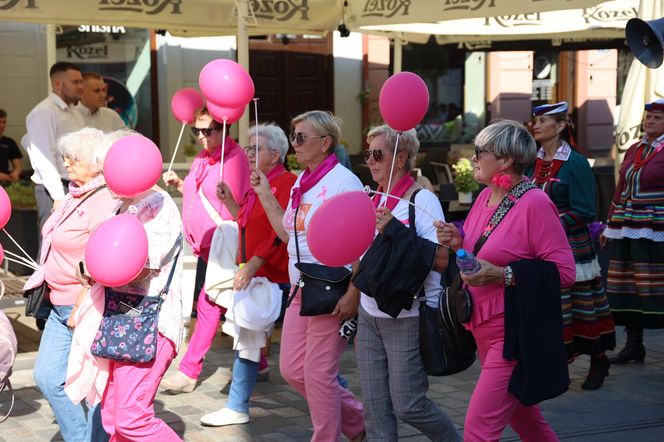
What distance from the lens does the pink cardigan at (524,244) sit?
413 centimetres

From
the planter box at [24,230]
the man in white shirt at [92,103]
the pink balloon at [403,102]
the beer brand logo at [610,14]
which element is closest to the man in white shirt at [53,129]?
the man in white shirt at [92,103]

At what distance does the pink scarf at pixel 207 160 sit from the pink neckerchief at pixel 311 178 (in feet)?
5.41

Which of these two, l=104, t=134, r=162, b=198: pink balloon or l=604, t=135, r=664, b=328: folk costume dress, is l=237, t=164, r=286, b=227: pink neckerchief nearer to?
l=104, t=134, r=162, b=198: pink balloon

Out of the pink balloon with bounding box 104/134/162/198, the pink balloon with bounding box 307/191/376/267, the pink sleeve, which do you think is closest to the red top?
the pink balloon with bounding box 104/134/162/198

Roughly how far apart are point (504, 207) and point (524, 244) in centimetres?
18

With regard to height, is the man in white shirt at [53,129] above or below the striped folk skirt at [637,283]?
above

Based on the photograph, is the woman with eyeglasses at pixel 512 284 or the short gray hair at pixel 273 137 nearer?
the woman with eyeglasses at pixel 512 284

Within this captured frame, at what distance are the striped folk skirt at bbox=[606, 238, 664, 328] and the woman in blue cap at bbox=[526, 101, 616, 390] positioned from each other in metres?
0.47

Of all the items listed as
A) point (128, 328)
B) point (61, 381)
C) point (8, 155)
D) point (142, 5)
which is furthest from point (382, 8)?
point (8, 155)

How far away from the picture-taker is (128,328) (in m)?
4.29

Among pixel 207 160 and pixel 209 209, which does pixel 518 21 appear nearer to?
pixel 207 160

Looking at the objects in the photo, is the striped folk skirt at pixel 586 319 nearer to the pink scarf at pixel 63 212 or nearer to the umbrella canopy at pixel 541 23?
the pink scarf at pixel 63 212

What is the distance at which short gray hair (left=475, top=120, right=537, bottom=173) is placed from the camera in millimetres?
4203

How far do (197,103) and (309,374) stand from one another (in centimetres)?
258
